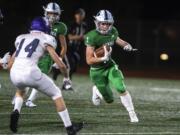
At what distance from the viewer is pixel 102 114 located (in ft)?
37.7

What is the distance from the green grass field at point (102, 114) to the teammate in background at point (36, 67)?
0.53 metres

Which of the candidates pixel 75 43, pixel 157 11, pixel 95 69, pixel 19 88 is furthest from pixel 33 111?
pixel 157 11

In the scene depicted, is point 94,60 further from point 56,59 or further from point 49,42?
point 56,59

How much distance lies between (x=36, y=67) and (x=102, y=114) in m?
2.62

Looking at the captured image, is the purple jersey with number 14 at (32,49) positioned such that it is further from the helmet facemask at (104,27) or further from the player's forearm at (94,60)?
the helmet facemask at (104,27)

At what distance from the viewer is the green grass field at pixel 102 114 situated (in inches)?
383

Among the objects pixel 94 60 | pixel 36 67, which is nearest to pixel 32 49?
pixel 36 67

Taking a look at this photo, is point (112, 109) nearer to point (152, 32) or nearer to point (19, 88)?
point (19, 88)

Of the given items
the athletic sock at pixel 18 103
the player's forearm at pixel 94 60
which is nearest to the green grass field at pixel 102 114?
the athletic sock at pixel 18 103

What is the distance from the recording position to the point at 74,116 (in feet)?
36.7

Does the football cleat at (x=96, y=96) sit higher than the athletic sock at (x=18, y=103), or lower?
lower

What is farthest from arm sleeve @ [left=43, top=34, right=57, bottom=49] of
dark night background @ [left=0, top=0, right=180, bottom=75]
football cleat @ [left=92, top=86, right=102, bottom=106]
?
dark night background @ [left=0, top=0, right=180, bottom=75]

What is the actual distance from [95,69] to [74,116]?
790 mm

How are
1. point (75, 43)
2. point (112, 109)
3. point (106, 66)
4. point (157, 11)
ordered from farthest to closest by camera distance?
point (157, 11) < point (75, 43) < point (112, 109) < point (106, 66)
